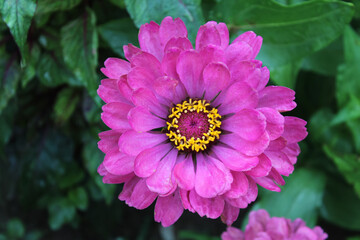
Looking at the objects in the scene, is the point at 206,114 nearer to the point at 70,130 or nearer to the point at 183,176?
the point at 183,176

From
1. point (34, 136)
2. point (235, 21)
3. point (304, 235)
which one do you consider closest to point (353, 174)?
point (304, 235)

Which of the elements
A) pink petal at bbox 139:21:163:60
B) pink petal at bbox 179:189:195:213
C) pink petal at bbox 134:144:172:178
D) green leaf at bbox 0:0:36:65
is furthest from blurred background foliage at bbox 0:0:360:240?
pink petal at bbox 179:189:195:213

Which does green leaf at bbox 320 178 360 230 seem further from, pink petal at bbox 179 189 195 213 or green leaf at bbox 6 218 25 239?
green leaf at bbox 6 218 25 239

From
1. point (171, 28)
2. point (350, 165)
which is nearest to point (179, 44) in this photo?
point (171, 28)

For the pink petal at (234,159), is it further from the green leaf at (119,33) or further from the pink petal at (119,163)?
the green leaf at (119,33)

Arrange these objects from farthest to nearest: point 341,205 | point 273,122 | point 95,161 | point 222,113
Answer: point 341,205 < point 95,161 < point 222,113 < point 273,122

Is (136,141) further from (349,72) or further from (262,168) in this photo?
(349,72)
